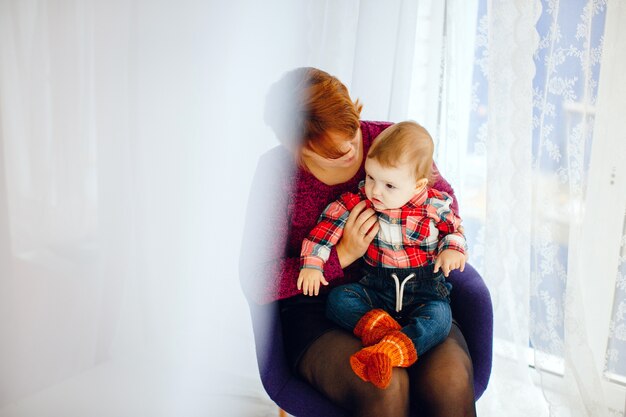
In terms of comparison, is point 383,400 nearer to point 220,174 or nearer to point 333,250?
point 333,250

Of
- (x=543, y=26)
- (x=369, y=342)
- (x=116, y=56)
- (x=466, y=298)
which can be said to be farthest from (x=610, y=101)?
(x=116, y=56)

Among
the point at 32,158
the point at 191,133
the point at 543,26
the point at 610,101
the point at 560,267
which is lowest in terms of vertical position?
the point at 560,267

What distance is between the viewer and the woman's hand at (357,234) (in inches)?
53.9

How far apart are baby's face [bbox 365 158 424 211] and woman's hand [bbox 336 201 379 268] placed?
5cm

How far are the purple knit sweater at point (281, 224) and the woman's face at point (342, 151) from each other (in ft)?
0.17

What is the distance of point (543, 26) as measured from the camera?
1.60m

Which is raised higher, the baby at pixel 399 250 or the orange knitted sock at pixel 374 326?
the baby at pixel 399 250

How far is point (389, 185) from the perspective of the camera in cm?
132

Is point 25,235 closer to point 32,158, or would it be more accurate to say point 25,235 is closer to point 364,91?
point 32,158

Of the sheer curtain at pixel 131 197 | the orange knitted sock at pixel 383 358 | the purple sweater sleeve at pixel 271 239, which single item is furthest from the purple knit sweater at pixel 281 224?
the sheer curtain at pixel 131 197

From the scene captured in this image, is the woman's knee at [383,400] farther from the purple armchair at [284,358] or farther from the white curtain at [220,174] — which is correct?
the white curtain at [220,174]

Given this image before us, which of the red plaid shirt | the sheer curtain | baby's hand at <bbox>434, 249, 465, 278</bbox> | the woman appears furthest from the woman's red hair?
the sheer curtain

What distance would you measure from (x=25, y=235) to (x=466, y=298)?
1.22 meters

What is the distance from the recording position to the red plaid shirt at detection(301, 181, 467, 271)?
4.51 feet
